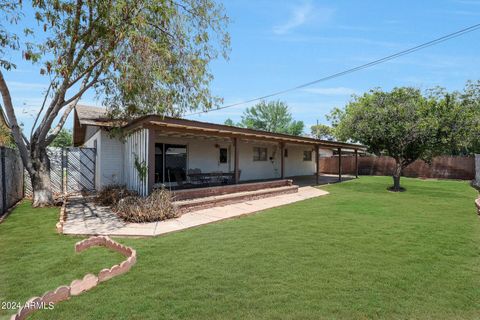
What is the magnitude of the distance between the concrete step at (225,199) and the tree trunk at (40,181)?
14.6 feet

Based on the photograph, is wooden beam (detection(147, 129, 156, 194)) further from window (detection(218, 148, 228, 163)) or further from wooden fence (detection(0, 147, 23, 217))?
window (detection(218, 148, 228, 163))

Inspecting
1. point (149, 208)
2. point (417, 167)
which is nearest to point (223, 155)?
point (149, 208)

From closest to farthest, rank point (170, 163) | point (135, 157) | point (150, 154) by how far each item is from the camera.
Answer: point (150, 154) → point (135, 157) → point (170, 163)

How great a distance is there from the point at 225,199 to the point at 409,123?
31.8 feet


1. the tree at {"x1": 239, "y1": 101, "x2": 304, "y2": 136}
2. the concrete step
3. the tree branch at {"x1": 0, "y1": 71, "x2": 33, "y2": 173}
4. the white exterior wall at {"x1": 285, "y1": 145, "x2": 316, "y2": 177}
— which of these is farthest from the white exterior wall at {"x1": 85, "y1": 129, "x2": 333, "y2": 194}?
the tree at {"x1": 239, "y1": 101, "x2": 304, "y2": 136}

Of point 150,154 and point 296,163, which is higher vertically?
point 150,154

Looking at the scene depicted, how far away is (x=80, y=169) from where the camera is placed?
502 inches

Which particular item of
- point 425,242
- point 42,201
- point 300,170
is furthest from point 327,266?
point 300,170

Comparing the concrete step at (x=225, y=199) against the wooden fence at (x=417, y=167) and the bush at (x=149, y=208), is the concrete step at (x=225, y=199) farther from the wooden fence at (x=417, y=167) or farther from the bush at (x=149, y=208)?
the wooden fence at (x=417, y=167)

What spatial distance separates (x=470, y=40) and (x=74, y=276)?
1685 cm

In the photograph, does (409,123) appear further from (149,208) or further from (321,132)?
(321,132)

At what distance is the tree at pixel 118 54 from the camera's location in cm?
722

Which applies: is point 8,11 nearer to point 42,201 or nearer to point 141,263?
point 42,201

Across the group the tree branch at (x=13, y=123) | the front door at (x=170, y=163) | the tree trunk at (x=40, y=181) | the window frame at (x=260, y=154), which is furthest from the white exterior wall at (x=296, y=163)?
the tree branch at (x=13, y=123)
